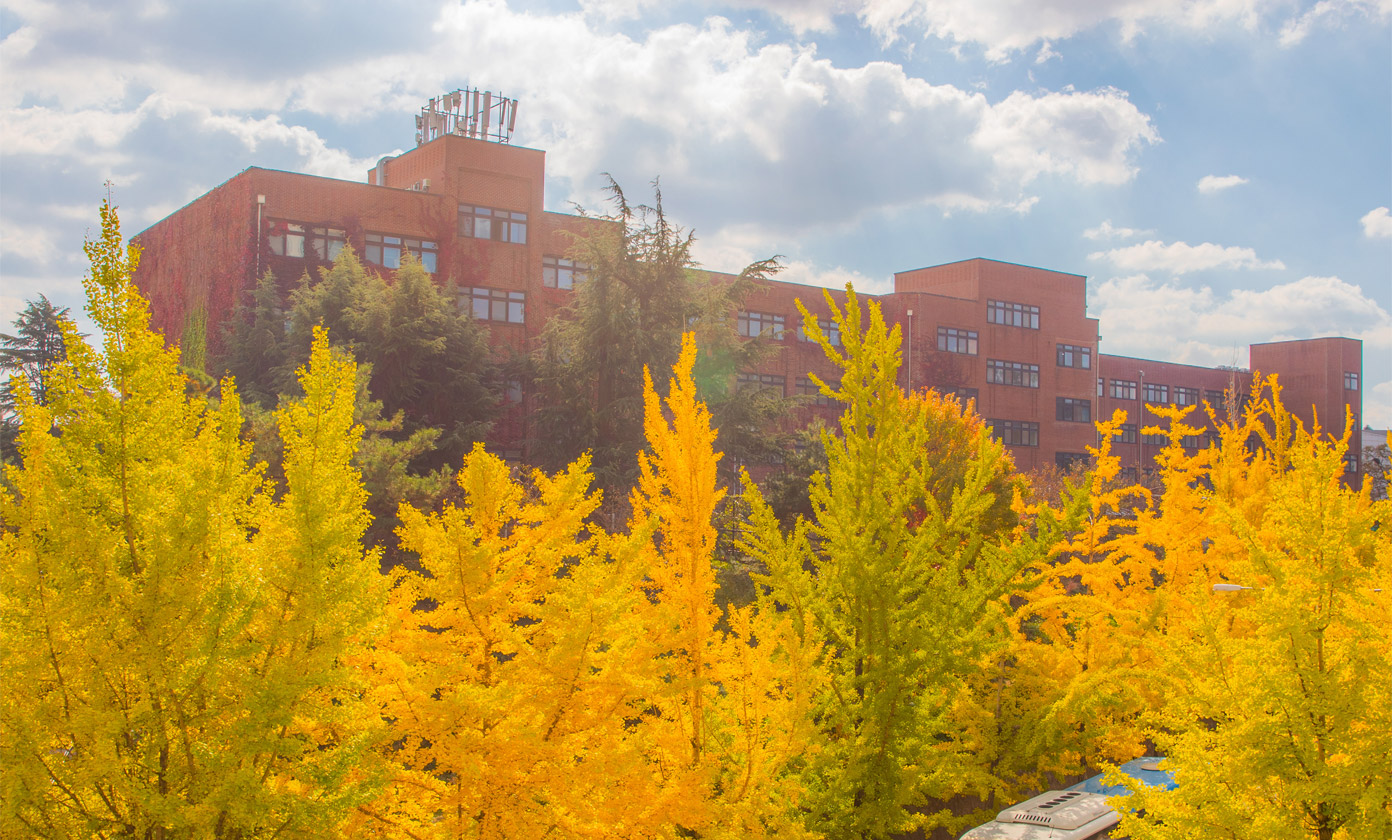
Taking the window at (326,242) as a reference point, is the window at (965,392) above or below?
below

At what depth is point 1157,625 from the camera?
57.1 feet

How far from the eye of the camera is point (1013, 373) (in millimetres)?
62969

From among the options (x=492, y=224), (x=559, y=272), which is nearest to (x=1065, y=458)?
(x=559, y=272)

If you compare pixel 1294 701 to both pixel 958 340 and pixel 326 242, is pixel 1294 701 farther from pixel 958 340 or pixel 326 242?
pixel 958 340

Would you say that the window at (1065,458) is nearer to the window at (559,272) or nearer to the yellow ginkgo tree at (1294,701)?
the window at (559,272)

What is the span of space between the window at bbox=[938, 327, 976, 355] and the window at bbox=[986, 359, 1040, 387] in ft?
5.74

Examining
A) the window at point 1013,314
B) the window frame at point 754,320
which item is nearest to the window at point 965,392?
the window at point 1013,314

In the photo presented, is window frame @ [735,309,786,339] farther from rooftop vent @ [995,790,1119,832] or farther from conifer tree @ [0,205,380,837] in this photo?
conifer tree @ [0,205,380,837]

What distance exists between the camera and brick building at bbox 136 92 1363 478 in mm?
39688

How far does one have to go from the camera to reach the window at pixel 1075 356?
65.4 meters

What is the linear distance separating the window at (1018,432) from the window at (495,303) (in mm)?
31570

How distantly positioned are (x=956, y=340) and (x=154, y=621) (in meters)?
56.3

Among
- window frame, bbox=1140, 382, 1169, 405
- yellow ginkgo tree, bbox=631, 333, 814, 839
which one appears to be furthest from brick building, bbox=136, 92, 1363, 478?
yellow ginkgo tree, bbox=631, 333, 814, 839

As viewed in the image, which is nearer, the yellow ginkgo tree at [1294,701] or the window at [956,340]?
the yellow ginkgo tree at [1294,701]
